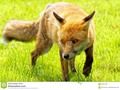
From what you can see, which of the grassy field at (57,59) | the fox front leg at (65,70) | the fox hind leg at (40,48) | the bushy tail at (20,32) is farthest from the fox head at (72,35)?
the bushy tail at (20,32)

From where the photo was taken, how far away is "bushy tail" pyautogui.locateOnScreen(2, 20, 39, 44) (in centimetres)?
496

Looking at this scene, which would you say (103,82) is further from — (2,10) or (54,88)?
(2,10)

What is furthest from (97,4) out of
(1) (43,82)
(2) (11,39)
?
(1) (43,82)

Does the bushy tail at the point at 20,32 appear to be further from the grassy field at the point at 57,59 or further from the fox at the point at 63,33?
the grassy field at the point at 57,59

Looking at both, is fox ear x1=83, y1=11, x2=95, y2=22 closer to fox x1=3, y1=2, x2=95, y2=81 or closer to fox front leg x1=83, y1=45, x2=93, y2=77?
fox x1=3, y1=2, x2=95, y2=81

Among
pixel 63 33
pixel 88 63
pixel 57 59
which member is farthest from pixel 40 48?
pixel 63 33

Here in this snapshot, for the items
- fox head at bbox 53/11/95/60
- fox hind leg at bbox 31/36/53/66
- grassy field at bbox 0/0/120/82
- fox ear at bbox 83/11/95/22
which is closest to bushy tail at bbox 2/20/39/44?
grassy field at bbox 0/0/120/82

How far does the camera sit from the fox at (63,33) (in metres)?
3.96

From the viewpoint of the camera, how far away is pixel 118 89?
12.8 feet

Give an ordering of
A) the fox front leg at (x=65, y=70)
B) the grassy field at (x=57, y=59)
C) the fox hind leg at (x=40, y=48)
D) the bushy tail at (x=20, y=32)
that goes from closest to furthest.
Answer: the fox front leg at (x=65, y=70) < the grassy field at (x=57, y=59) < the fox hind leg at (x=40, y=48) < the bushy tail at (x=20, y=32)

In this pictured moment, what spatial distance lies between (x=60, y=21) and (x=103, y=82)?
0.61 m

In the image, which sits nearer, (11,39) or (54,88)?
(54,88)

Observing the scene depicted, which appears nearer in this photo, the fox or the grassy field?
the fox

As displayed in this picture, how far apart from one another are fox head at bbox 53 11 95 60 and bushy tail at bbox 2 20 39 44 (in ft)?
2.96
